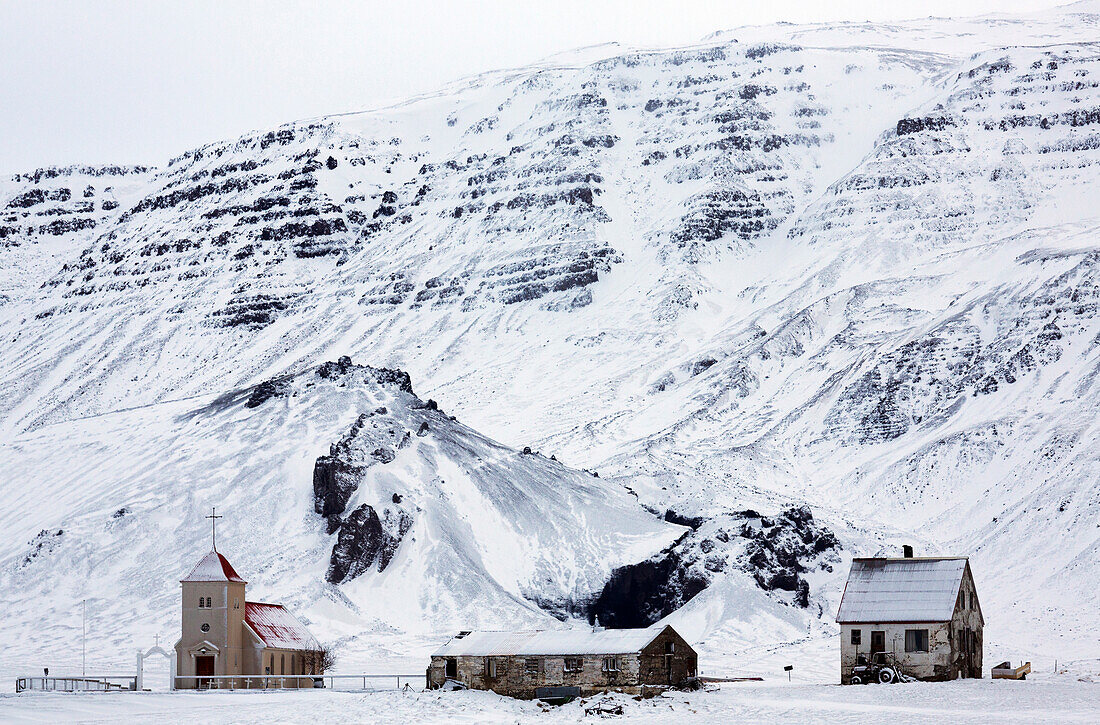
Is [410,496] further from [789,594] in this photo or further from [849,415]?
[849,415]

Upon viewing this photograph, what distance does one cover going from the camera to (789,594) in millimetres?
132250

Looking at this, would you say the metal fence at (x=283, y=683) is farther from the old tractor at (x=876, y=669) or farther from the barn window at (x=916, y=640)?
the barn window at (x=916, y=640)

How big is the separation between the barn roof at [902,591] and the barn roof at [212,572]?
100 ft

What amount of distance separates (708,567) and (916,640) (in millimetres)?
47666

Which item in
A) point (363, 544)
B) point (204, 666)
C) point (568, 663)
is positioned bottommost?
point (204, 666)

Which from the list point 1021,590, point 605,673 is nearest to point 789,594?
point 1021,590

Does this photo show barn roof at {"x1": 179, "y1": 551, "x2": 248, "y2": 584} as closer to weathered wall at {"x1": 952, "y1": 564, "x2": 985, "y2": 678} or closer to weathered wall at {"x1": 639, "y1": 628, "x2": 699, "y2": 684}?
weathered wall at {"x1": 639, "y1": 628, "x2": 699, "y2": 684}

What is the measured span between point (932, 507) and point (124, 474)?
66088mm

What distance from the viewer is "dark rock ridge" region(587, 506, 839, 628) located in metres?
132

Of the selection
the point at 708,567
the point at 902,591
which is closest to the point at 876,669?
the point at 902,591

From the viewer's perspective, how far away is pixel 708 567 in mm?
133500

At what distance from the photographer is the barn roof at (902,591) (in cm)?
8700

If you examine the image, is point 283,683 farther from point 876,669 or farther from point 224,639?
point 876,669

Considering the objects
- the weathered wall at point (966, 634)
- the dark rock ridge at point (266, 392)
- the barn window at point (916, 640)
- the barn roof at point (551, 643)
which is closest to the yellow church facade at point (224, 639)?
the barn roof at point (551, 643)
